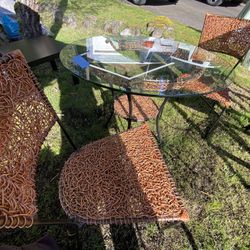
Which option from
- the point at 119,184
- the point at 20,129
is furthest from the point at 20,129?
the point at 119,184

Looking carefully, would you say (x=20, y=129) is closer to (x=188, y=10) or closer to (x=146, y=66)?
(x=146, y=66)

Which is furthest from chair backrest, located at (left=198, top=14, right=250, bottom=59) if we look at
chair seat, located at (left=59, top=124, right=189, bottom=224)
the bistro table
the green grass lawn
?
chair seat, located at (left=59, top=124, right=189, bottom=224)

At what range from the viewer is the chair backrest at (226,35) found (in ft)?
8.86

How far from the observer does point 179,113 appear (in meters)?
3.05

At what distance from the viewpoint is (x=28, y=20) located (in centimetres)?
344

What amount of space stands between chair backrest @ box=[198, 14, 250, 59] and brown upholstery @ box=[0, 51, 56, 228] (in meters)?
2.29

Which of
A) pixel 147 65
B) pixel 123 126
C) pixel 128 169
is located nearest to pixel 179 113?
pixel 123 126

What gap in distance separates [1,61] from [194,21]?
7198 mm

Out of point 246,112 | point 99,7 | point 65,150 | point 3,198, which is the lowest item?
point 99,7

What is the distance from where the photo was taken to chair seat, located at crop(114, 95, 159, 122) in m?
2.26

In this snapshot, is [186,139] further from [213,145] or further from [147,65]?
[147,65]

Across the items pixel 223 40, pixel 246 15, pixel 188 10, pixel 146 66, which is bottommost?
pixel 188 10

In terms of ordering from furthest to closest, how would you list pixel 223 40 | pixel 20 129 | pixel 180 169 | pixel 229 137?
pixel 223 40, pixel 229 137, pixel 180 169, pixel 20 129

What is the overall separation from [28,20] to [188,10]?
650cm
